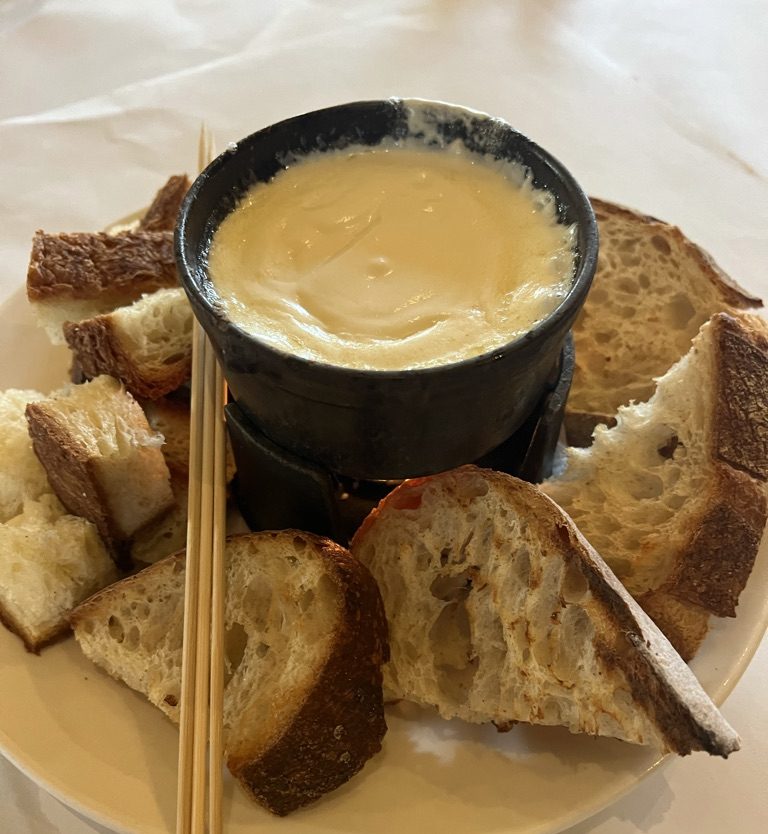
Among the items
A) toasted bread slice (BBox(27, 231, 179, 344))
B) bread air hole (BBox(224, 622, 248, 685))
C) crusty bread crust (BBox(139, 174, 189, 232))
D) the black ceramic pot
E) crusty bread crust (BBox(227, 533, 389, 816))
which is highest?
the black ceramic pot

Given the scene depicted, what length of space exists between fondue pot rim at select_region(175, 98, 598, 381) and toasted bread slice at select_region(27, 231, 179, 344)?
302mm

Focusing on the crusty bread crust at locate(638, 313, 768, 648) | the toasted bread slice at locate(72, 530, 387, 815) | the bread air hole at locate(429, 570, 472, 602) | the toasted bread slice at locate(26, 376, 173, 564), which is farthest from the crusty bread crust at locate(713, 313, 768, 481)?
the toasted bread slice at locate(26, 376, 173, 564)

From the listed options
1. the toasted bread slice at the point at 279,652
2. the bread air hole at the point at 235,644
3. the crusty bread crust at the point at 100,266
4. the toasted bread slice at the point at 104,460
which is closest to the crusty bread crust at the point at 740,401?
the toasted bread slice at the point at 279,652

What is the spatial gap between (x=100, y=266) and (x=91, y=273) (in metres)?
0.03

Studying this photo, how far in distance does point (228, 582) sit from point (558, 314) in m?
0.68

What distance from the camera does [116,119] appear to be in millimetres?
2686

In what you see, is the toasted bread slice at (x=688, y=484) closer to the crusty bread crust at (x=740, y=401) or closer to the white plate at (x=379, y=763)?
the crusty bread crust at (x=740, y=401)

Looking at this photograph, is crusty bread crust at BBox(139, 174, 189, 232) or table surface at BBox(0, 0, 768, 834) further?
table surface at BBox(0, 0, 768, 834)

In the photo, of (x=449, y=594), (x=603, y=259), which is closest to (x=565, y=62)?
(x=603, y=259)

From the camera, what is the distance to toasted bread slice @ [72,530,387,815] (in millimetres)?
1175

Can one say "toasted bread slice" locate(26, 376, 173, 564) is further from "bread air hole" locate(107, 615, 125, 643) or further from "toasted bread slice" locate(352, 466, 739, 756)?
"toasted bread slice" locate(352, 466, 739, 756)

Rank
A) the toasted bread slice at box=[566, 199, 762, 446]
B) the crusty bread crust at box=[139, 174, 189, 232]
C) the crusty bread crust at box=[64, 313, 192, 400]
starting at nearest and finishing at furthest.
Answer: the crusty bread crust at box=[64, 313, 192, 400] → the toasted bread slice at box=[566, 199, 762, 446] → the crusty bread crust at box=[139, 174, 189, 232]

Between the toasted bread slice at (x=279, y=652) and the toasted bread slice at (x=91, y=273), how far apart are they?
61 centimetres

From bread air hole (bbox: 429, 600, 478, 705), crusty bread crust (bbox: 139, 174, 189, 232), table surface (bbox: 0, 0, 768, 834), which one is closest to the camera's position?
bread air hole (bbox: 429, 600, 478, 705)
